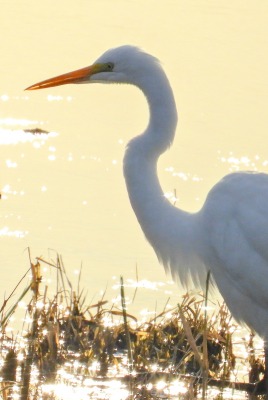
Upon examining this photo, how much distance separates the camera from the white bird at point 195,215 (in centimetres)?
570

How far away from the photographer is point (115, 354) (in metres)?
6.22

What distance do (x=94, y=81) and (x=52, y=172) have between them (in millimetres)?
2452

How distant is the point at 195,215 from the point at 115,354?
81 cm

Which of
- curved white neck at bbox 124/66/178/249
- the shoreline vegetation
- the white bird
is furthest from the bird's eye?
the shoreline vegetation

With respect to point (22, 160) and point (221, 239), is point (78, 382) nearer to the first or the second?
point (221, 239)

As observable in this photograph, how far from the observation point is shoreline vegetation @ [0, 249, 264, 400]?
5715mm

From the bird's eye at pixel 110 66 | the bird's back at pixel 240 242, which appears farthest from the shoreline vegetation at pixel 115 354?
the bird's eye at pixel 110 66

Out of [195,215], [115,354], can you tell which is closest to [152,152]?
[195,215]

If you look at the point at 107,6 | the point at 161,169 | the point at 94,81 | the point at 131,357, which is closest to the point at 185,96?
the point at 161,169

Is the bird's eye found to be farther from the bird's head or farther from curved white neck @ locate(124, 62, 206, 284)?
curved white neck @ locate(124, 62, 206, 284)

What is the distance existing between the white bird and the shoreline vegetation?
22cm

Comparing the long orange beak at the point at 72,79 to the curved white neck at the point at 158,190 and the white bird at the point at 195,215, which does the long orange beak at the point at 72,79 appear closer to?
the white bird at the point at 195,215

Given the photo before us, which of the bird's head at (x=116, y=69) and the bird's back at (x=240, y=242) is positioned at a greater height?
the bird's head at (x=116, y=69)

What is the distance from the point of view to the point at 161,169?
27.9 ft
